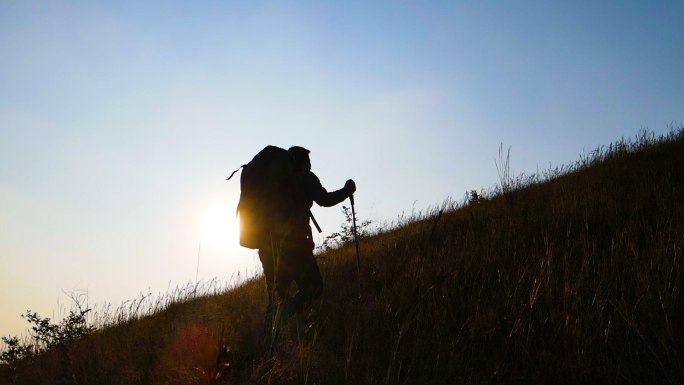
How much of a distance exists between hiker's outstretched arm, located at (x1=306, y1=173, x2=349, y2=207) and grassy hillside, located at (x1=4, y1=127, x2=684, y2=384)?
1.10 m

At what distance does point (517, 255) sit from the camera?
467cm

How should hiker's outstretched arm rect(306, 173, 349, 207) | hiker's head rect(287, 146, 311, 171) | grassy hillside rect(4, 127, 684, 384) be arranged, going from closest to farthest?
grassy hillside rect(4, 127, 684, 384) → hiker's outstretched arm rect(306, 173, 349, 207) → hiker's head rect(287, 146, 311, 171)

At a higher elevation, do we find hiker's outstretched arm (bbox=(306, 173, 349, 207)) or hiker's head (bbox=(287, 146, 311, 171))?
hiker's head (bbox=(287, 146, 311, 171))

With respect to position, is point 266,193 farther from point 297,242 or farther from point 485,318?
point 485,318

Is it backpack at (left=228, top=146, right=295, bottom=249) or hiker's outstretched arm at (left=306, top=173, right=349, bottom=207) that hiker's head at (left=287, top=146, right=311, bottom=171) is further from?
backpack at (left=228, top=146, right=295, bottom=249)

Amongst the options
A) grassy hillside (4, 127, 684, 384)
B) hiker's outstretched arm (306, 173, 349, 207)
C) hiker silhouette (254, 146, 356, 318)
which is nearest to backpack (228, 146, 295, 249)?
hiker silhouette (254, 146, 356, 318)

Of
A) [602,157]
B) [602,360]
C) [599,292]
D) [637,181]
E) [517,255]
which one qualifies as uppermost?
[602,157]

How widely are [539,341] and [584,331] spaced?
0.31 m

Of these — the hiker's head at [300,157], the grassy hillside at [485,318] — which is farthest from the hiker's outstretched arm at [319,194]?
the grassy hillside at [485,318]

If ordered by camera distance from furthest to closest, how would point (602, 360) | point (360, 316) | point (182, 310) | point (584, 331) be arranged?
point (182, 310)
point (360, 316)
point (584, 331)
point (602, 360)

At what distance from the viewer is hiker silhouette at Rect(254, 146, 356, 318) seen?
13.7 feet

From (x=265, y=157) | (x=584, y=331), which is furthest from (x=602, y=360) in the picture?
(x=265, y=157)

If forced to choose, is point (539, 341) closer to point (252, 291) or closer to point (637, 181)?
point (637, 181)

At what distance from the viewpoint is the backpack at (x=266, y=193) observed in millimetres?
4117
